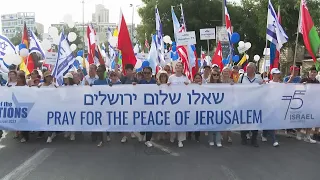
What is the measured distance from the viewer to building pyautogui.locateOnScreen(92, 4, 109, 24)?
318 ft

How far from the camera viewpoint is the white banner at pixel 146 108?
7652mm

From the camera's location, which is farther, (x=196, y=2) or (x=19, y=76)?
(x=196, y=2)

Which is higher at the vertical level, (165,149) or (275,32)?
→ (275,32)

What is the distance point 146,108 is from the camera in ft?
25.1

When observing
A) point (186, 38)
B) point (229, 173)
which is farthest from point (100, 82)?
point (186, 38)

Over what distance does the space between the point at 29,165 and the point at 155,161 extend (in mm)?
2094

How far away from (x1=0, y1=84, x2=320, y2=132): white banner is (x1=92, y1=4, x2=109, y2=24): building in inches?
3582

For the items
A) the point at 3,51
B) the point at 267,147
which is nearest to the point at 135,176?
the point at 267,147

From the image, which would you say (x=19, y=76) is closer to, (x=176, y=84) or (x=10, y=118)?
(x=10, y=118)

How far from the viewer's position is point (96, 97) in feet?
25.2

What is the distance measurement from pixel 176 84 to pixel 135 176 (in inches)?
98.3

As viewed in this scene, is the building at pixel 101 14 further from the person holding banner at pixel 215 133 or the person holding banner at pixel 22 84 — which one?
the person holding banner at pixel 215 133

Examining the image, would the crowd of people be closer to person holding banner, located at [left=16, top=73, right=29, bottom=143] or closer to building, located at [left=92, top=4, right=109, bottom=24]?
person holding banner, located at [left=16, top=73, right=29, bottom=143]

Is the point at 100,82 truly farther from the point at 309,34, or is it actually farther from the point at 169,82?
the point at 309,34
